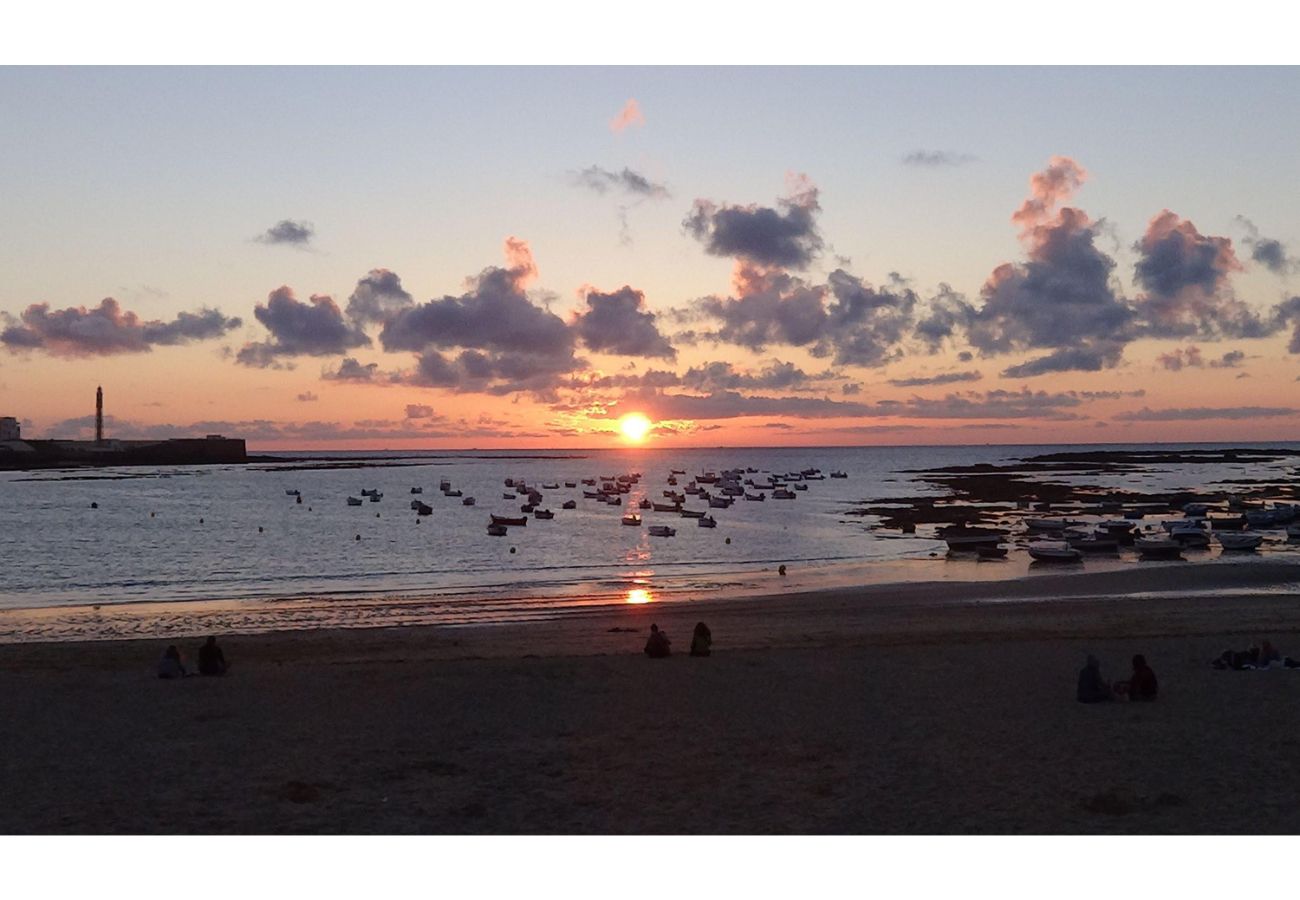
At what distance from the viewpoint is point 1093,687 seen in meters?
19.0

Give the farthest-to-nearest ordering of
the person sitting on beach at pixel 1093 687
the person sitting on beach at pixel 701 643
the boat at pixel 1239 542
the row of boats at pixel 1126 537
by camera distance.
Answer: the boat at pixel 1239 542 < the row of boats at pixel 1126 537 < the person sitting on beach at pixel 701 643 < the person sitting on beach at pixel 1093 687

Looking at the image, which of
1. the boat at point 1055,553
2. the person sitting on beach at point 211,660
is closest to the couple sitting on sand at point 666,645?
the person sitting on beach at point 211,660

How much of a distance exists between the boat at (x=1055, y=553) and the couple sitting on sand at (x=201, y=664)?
4325 centimetres

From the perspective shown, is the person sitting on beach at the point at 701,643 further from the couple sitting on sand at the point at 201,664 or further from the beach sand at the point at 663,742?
the couple sitting on sand at the point at 201,664

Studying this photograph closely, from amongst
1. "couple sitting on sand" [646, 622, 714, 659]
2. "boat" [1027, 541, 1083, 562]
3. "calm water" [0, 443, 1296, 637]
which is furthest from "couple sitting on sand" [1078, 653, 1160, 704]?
"boat" [1027, 541, 1083, 562]

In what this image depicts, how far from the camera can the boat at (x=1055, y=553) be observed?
5406cm

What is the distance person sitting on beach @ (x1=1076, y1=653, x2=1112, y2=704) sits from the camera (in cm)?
1902

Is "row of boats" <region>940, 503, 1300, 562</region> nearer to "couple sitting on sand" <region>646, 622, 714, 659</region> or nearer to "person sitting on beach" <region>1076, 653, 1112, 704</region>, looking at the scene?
"couple sitting on sand" <region>646, 622, 714, 659</region>

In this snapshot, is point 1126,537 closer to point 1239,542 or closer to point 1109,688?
point 1239,542

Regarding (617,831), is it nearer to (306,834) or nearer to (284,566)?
(306,834)

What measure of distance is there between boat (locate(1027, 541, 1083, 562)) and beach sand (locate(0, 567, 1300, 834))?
25496mm

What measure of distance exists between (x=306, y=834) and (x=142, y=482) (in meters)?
177

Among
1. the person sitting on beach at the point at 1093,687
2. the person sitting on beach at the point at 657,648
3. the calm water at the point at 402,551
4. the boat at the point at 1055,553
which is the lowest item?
the calm water at the point at 402,551
